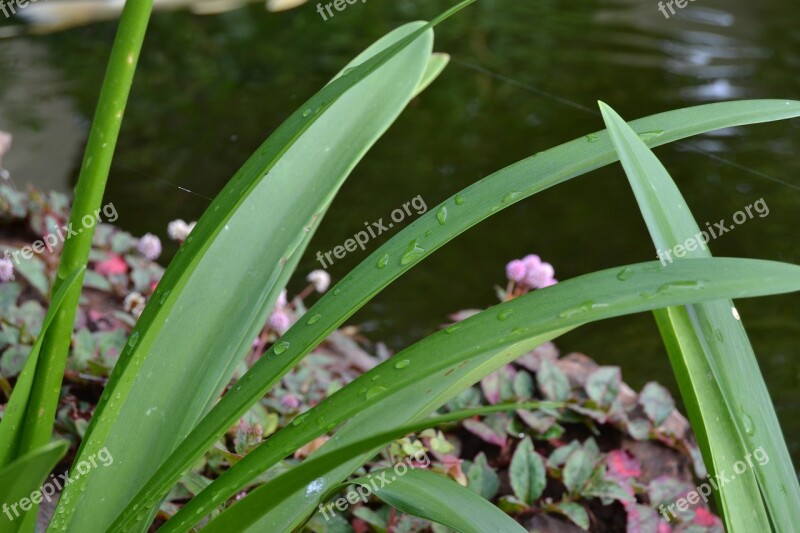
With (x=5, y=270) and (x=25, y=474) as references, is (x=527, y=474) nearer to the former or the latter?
(x=25, y=474)

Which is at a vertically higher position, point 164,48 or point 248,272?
point 164,48

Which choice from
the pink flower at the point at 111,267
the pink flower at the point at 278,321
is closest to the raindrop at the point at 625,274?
the pink flower at the point at 278,321

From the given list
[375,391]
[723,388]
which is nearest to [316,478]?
[375,391]

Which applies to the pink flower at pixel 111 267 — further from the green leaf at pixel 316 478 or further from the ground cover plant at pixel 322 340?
the green leaf at pixel 316 478

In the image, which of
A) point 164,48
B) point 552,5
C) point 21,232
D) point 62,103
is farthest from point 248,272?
point 552,5

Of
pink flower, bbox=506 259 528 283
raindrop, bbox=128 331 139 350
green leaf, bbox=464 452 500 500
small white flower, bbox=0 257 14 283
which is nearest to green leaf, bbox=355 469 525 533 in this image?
raindrop, bbox=128 331 139 350

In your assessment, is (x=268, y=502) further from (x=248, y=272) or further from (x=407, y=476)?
(x=248, y=272)
